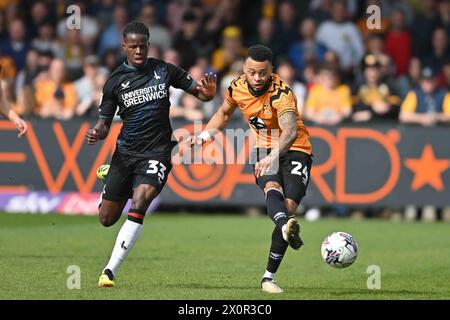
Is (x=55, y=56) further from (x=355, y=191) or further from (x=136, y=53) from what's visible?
(x=136, y=53)

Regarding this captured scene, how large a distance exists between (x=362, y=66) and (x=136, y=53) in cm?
1067

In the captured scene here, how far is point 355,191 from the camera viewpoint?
19.8m

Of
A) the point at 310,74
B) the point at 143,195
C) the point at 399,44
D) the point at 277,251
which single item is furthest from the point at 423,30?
the point at 143,195

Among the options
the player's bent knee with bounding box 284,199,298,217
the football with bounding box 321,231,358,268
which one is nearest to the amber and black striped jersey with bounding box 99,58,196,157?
the player's bent knee with bounding box 284,199,298,217

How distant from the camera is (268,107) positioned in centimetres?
1145

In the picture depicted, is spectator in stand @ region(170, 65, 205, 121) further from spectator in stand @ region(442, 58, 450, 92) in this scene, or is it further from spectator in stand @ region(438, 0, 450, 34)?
spectator in stand @ region(438, 0, 450, 34)

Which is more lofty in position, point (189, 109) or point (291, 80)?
point (291, 80)

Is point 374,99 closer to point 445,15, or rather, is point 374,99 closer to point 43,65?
point 445,15

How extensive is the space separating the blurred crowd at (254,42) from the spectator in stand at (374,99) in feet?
0.06

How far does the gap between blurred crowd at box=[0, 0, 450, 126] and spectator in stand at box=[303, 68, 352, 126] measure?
0.06ft

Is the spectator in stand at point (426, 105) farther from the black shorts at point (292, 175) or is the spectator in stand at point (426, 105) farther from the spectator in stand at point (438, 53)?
the black shorts at point (292, 175)

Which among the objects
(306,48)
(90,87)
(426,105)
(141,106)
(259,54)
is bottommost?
(426,105)

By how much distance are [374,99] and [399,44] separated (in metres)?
2.73

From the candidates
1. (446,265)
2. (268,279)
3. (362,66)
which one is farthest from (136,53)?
(362,66)
